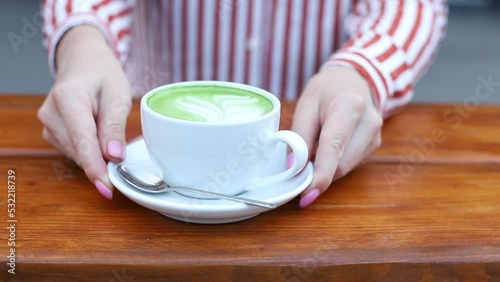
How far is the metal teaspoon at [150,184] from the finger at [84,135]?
0.07 feet

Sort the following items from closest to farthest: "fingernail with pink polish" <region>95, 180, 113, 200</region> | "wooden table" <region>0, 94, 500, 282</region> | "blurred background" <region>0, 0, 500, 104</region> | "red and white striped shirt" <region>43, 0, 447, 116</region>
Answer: "wooden table" <region>0, 94, 500, 282</region>, "fingernail with pink polish" <region>95, 180, 113, 200</region>, "red and white striped shirt" <region>43, 0, 447, 116</region>, "blurred background" <region>0, 0, 500, 104</region>

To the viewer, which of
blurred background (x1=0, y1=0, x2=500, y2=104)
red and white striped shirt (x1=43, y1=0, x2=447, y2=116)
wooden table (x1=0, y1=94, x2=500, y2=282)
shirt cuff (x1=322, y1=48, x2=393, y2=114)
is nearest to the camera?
wooden table (x1=0, y1=94, x2=500, y2=282)

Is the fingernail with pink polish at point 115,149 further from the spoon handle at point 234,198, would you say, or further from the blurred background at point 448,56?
the blurred background at point 448,56

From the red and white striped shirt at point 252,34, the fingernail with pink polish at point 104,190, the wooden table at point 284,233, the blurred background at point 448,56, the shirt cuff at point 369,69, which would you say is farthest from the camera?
the blurred background at point 448,56

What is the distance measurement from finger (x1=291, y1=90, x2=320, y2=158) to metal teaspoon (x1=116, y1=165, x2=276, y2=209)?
0.14 meters

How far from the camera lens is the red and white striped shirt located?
945mm

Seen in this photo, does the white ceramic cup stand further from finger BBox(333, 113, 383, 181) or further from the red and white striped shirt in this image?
the red and white striped shirt

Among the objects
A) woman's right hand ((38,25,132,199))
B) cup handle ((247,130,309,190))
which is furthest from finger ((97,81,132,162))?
cup handle ((247,130,309,190))

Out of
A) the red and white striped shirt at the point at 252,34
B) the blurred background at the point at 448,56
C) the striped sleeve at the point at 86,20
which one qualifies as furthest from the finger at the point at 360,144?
the blurred background at the point at 448,56

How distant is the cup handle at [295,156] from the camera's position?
588mm

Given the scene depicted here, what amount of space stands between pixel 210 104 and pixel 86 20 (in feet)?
1.13

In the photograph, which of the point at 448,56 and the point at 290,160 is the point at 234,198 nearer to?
the point at 290,160

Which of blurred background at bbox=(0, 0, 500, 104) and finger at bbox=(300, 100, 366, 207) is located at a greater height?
finger at bbox=(300, 100, 366, 207)

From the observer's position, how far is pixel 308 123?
2.28ft
